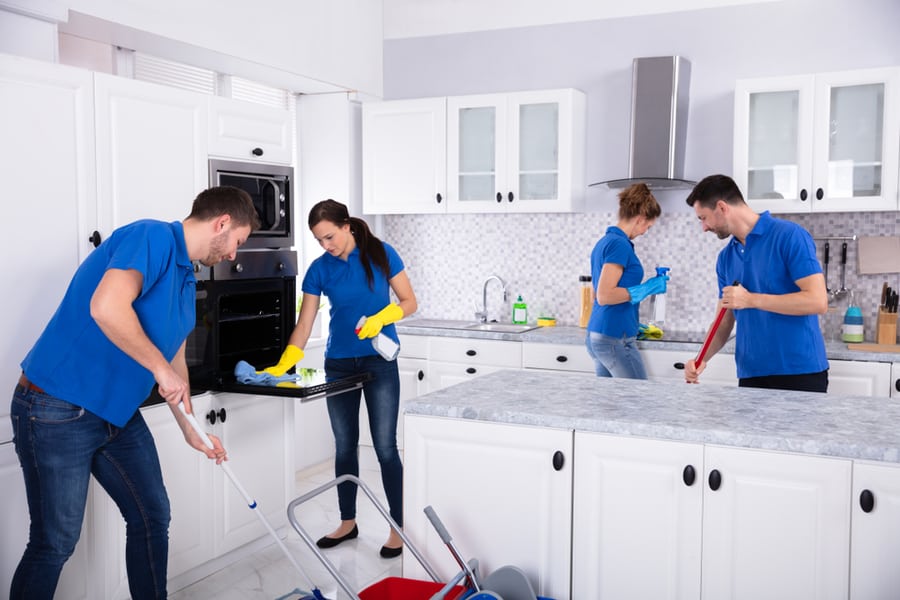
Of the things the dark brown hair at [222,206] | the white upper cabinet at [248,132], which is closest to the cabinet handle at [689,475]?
the dark brown hair at [222,206]

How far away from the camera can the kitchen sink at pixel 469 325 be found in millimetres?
4602

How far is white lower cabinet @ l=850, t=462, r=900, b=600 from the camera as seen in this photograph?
186cm

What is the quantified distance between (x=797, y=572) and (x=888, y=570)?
193 millimetres

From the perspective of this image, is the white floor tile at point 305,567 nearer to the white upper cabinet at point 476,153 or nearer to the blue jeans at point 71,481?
the blue jeans at point 71,481

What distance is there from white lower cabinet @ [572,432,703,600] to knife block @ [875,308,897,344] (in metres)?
2.58

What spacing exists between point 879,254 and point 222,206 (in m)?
3.36

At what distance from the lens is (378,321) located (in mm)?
3287

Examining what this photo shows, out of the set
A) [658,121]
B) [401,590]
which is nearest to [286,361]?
[401,590]

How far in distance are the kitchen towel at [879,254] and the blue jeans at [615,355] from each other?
134 centimetres

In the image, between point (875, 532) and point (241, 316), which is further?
point (241, 316)

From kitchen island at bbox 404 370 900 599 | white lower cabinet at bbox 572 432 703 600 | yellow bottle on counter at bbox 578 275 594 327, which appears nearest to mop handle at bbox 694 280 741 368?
kitchen island at bbox 404 370 900 599

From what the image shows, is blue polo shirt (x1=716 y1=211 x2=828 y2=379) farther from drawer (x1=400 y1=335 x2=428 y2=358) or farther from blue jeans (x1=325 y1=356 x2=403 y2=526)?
drawer (x1=400 y1=335 x2=428 y2=358)

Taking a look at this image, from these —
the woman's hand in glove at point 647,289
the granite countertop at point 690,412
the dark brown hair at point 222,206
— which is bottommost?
the granite countertop at point 690,412

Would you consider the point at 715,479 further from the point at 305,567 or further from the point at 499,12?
the point at 499,12
